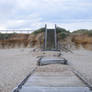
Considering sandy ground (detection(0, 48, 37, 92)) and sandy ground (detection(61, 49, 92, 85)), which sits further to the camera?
sandy ground (detection(61, 49, 92, 85))

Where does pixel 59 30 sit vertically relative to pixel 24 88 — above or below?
above

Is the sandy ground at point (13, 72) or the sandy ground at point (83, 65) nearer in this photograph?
the sandy ground at point (13, 72)

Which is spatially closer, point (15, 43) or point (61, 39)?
point (61, 39)

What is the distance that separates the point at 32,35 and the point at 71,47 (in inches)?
353

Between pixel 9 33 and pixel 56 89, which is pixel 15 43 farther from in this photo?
pixel 56 89

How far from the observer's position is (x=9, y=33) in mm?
52594

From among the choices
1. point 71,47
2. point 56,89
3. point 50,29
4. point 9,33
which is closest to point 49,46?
point 50,29

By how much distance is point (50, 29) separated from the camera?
126 feet

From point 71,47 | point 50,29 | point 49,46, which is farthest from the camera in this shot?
point 71,47

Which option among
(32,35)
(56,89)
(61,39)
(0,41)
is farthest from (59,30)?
(56,89)

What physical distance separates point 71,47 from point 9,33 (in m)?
14.9

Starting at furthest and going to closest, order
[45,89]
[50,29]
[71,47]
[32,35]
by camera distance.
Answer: [32,35] < [71,47] < [50,29] < [45,89]

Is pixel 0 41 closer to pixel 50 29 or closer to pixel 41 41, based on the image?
pixel 41 41

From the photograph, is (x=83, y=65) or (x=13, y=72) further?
(x=83, y=65)
